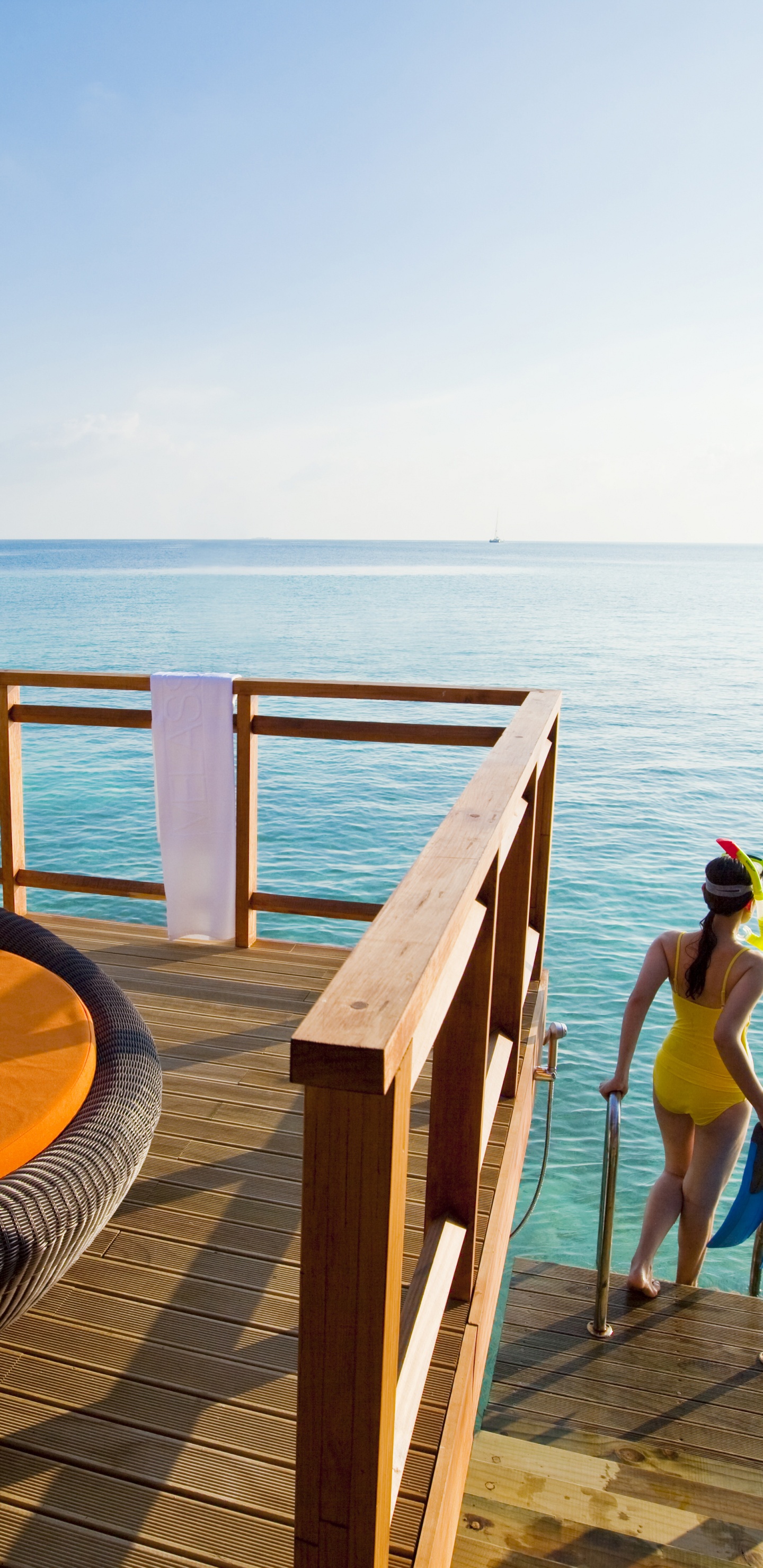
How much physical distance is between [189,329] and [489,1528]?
1837 inches

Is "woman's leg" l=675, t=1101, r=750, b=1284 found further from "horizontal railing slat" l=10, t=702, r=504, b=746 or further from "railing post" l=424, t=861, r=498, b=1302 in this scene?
"railing post" l=424, t=861, r=498, b=1302

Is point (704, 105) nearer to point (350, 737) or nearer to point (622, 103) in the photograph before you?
point (622, 103)

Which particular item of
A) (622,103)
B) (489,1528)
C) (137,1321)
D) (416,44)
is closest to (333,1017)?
(137,1321)

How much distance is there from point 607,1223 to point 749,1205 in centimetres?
47

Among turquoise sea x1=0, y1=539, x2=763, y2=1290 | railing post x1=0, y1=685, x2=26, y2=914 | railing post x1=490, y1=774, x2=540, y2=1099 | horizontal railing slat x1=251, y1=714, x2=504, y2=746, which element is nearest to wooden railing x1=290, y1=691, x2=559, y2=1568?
railing post x1=490, y1=774, x2=540, y2=1099

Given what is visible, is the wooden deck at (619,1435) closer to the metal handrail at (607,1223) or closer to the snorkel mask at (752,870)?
the metal handrail at (607,1223)

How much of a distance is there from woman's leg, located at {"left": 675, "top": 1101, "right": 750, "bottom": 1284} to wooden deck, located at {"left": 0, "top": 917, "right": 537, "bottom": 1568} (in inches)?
41.9

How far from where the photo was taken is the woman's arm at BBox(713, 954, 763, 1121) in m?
2.95

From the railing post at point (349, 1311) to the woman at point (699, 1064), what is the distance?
2229mm

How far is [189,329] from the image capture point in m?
42.6

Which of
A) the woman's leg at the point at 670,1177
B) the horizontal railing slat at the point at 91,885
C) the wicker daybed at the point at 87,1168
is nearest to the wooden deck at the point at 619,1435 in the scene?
the woman's leg at the point at 670,1177

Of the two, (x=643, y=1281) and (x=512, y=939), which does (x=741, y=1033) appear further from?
(x=512, y=939)

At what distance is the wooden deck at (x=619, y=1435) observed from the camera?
1951 mm

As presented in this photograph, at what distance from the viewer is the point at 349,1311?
83cm
